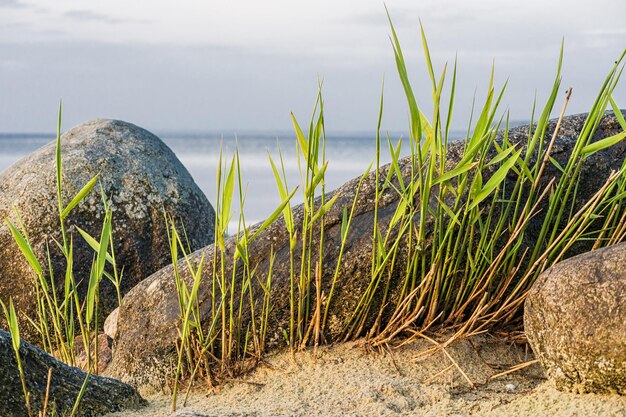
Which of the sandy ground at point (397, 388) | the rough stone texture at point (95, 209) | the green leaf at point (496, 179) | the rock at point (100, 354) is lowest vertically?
the rock at point (100, 354)

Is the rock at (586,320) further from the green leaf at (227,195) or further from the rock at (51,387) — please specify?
the rock at (51,387)

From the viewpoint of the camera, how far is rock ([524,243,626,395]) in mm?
2496

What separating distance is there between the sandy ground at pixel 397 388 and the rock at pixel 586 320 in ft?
0.26

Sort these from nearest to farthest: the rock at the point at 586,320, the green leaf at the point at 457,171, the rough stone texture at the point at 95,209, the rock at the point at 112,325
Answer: the rock at the point at 586,320 → the green leaf at the point at 457,171 → the rock at the point at 112,325 → the rough stone texture at the point at 95,209

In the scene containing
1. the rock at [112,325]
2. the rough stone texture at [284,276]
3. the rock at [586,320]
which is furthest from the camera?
the rock at [112,325]

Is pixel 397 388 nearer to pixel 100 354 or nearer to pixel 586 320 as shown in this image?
pixel 586 320

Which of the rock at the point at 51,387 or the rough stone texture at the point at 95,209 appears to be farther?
the rough stone texture at the point at 95,209

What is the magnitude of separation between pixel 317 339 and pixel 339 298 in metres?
0.19

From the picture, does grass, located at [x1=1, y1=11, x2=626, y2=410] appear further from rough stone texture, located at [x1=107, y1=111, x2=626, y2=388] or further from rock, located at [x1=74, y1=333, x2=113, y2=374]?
rock, located at [x1=74, y1=333, x2=113, y2=374]

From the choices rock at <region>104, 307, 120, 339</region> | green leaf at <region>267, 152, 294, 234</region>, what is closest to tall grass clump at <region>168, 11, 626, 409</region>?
green leaf at <region>267, 152, 294, 234</region>

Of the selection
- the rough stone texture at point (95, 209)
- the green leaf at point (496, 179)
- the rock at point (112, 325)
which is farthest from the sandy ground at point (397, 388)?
the rough stone texture at point (95, 209)

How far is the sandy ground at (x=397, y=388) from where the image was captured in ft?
8.76

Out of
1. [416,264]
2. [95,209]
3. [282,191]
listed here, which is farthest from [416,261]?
[95,209]

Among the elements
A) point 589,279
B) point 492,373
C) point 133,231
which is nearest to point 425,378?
point 492,373
